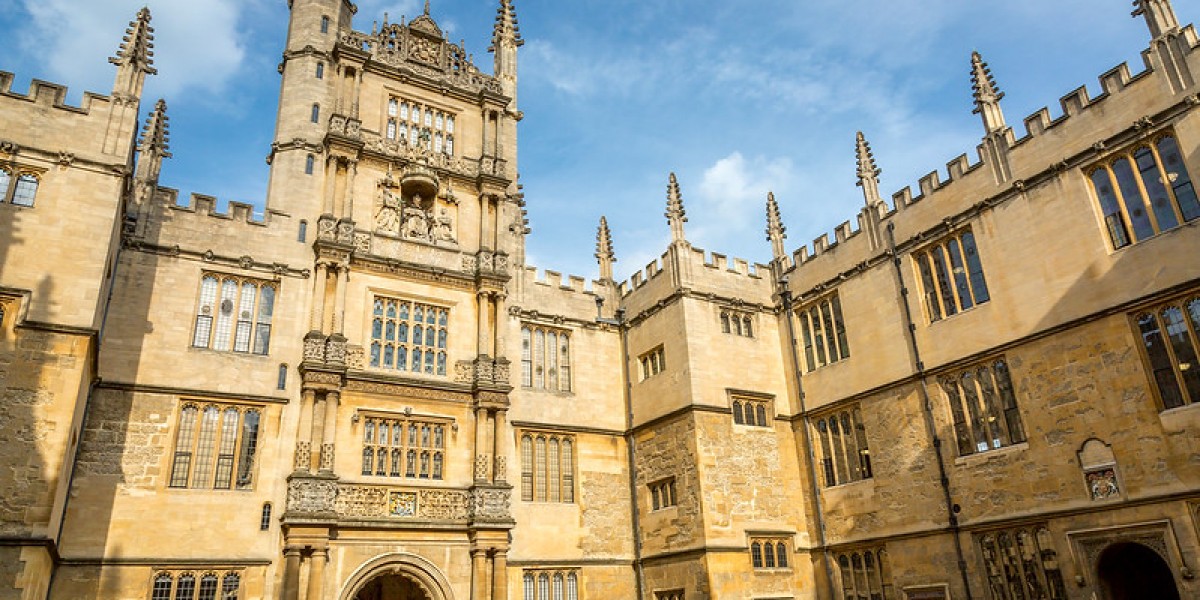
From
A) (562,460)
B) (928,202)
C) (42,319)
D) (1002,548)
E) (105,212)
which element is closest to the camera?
(42,319)

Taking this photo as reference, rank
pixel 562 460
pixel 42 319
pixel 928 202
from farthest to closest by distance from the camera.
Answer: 1. pixel 562 460
2. pixel 928 202
3. pixel 42 319

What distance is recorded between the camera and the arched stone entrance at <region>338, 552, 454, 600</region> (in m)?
19.9

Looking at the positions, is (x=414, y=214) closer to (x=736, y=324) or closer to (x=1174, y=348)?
(x=736, y=324)

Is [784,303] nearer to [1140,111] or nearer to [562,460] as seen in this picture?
[562,460]

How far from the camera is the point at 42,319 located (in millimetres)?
15969

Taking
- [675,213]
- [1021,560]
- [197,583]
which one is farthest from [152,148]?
[1021,560]

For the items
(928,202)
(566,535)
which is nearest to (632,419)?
(566,535)

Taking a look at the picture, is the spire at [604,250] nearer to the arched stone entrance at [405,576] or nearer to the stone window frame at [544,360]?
the stone window frame at [544,360]

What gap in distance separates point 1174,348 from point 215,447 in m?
22.4

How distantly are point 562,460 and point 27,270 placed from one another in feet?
48.8

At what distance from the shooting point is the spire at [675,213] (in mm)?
26531

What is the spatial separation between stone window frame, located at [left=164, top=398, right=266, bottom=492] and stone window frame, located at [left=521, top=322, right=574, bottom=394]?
833 centimetres

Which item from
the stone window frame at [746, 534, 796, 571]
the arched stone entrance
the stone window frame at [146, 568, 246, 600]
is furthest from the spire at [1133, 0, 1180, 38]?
the stone window frame at [146, 568, 246, 600]

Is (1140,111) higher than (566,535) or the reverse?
higher
